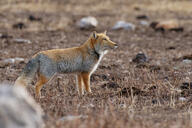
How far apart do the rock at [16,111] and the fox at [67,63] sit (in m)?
4.38

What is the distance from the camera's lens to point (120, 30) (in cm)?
2248

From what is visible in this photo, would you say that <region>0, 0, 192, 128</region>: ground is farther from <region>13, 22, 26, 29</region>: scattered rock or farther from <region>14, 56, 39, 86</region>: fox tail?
<region>14, 56, 39, 86</region>: fox tail

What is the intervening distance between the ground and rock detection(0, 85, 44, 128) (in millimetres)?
691

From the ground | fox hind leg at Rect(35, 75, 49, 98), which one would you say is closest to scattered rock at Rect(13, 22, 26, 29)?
the ground

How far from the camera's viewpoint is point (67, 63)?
1014cm

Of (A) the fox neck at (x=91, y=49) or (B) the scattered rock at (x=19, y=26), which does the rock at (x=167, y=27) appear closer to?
(B) the scattered rock at (x=19, y=26)

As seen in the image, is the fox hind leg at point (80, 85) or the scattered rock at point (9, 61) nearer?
the fox hind leg at point (80, 85)

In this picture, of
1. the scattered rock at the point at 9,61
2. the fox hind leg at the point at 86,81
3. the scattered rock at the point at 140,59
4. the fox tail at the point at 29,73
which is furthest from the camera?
the scattered rock at the point at 140,59

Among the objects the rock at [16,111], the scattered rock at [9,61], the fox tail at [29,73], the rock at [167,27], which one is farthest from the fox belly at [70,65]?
the rock at [167,27]

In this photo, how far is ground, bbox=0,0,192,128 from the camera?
23.1 feet

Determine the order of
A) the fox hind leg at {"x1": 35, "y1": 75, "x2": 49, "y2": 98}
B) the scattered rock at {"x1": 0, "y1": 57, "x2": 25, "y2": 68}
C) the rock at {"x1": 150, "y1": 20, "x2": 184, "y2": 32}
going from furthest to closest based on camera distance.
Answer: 1. the rock at {"x1": 150, "y1": 20, "x2": 184, "y2": 32}
2. the scattered rock at {"x1": 0, "y1": 57, "x2": 25, "y2": 68}
3. the fox hind leg at {"x1": 35, "y1": 75, "x2": 49, "y2": 98}

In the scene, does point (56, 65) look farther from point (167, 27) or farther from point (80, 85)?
point (167, 27)

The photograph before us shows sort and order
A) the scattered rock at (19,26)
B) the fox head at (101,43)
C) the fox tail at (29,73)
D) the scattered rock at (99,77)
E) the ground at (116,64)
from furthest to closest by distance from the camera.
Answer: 1. the scattered rock at (19,26)
2. the scattered rock at (99,77)
3. the fox head at (101,43)
4. the fox tail at (29,73)
5. the ground at (116,64)

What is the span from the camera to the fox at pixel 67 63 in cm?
959
